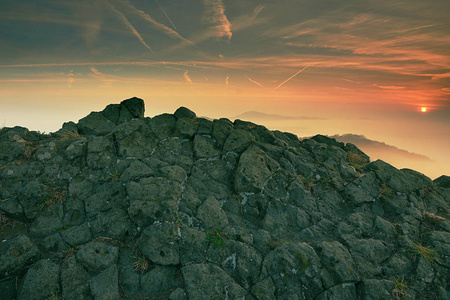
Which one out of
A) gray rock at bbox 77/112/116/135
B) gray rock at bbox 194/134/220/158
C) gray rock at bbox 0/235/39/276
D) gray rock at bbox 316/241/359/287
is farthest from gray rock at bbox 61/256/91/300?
gray rock at bbox 77/112/116/135

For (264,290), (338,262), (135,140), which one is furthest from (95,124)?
(338,262)

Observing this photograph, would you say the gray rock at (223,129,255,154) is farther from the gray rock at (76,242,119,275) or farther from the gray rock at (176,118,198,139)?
the gray rock at (76,242,119,275)

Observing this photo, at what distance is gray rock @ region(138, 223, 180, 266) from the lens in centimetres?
912

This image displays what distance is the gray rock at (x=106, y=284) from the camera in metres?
8.13

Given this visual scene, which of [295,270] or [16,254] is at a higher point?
[16,254]

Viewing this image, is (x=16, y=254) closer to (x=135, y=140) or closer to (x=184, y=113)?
(x=135, y=140)

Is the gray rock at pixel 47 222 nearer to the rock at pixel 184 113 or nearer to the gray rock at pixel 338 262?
the rock at pixel 184 113

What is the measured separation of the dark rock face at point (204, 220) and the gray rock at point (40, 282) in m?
0.04

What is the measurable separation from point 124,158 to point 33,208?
4.60m

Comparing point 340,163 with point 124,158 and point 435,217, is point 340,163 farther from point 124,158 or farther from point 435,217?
point 124,158

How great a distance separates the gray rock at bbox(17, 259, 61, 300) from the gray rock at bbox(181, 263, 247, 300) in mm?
4663

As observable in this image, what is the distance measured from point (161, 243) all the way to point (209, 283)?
252 centimetres

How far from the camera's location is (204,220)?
1072cm

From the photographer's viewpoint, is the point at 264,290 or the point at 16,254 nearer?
the point at 264,290
